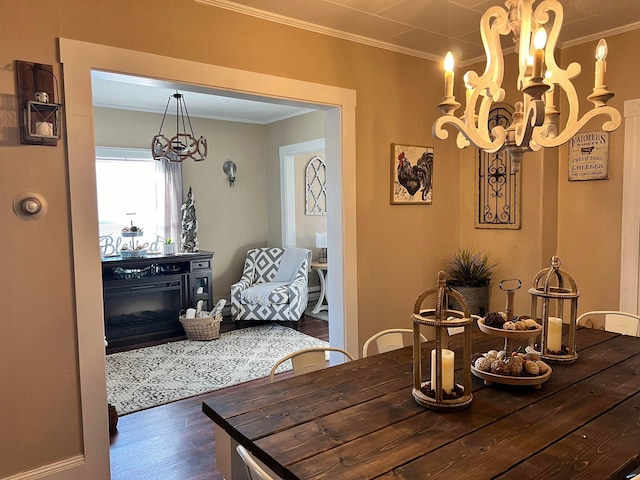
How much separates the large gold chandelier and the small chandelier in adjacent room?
3230mm

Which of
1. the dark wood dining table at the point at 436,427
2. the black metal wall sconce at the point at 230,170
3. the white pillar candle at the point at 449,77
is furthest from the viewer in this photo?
the black metal wall sconce at the point at 230,170

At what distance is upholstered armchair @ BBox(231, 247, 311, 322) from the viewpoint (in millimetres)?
5508

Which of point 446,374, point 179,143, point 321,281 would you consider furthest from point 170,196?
point 446,374

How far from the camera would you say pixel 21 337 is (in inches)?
86.9

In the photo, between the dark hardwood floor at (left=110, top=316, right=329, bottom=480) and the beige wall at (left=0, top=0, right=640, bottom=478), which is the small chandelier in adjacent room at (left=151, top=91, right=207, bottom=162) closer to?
the beige wall at (left=0, top=0, right=640, bottom=478)

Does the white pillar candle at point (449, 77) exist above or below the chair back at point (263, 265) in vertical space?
above

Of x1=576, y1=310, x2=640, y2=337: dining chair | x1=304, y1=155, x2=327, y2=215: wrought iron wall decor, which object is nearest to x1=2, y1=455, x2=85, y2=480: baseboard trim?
x1=576, y1=310, x2=640, y2=337: dining chair

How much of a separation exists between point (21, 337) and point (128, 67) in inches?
56.6

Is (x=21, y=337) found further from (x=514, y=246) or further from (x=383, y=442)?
(x=514, y=246)

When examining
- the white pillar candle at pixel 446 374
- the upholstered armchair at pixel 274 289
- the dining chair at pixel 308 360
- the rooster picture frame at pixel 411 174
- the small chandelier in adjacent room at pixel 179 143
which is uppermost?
the small chandelier in adjacent room at pixel 179 143

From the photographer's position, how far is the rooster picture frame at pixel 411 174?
11.8 ft

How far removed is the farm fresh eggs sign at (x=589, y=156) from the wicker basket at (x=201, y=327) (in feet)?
12.3

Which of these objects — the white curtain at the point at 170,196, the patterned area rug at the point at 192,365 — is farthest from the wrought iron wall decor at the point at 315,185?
the patterned area rug at the point at 192,365

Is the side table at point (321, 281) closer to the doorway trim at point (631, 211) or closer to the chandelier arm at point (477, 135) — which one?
the doorway trim at point (631, 211)
